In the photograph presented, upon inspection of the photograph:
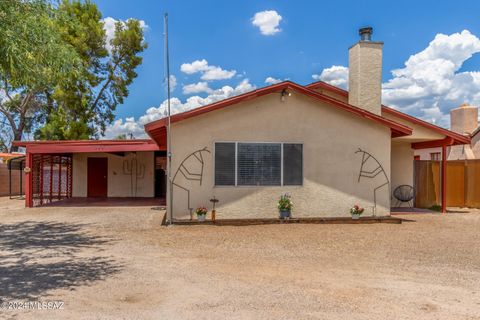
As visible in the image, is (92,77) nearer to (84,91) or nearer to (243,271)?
(84,91)

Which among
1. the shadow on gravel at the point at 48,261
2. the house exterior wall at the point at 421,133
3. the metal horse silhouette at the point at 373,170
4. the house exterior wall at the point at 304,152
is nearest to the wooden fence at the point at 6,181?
the shadow on gravel at the point at 48,261

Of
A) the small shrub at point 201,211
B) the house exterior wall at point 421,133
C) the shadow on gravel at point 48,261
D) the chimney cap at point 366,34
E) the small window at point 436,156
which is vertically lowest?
the shadow on gravel at point 48,261

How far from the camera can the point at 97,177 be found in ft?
66.9

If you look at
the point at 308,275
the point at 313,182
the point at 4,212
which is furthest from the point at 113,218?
the point at 308,275

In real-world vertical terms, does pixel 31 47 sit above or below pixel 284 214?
above

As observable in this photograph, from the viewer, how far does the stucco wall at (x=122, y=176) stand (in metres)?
20.3

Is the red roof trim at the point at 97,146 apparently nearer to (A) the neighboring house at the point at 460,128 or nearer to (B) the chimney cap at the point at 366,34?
(B) the chimney cap at the point at 366,34

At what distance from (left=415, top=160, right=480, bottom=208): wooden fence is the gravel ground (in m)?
5.44

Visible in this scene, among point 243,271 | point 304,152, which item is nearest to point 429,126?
point 304,152

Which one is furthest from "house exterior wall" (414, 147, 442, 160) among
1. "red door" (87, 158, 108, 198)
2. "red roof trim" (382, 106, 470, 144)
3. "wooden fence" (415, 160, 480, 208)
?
"red door" (87, 158, 108, 198)

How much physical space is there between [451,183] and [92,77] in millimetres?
21938

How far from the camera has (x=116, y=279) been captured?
564 centimetres

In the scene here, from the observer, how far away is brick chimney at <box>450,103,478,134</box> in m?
22.7

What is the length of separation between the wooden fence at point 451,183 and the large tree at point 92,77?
19676mm
